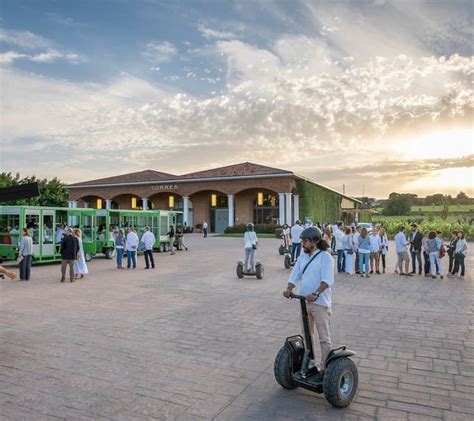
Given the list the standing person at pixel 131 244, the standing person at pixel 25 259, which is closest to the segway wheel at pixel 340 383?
the standing person at pixel 25 259

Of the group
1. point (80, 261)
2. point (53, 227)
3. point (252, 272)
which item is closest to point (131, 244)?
point (80, 261)

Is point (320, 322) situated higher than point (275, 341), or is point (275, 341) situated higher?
point (320, 322)

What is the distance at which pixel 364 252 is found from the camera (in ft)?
44.7

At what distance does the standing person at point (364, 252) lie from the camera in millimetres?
13516

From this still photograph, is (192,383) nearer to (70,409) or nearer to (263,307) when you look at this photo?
(70,409)

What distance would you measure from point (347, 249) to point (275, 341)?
8396mm

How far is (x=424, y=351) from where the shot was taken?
5797 mm

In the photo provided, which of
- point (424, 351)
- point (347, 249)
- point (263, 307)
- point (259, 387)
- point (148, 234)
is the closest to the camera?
point (259, 387)

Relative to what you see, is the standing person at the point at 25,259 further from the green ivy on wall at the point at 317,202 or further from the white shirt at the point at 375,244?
the green ivy on wall at the point at 317,202

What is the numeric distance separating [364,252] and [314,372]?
32.2 feet

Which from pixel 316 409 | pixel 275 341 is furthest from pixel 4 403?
pixel 275 341

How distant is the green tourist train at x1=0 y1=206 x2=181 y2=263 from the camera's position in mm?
16781

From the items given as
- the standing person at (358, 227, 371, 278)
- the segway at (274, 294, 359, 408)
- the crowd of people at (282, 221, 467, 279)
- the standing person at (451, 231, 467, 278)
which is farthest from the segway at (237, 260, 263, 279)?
the segway at (274, 294, 359, 408)

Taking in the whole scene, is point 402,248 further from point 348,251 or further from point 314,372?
point 314,372
